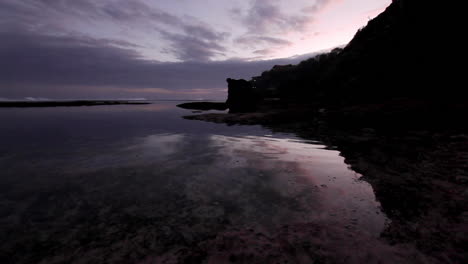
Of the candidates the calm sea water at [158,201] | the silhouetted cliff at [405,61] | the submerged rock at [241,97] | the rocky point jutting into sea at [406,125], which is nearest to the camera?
the calm sea water at [158,201]

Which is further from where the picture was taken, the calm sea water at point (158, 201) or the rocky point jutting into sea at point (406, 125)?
the rocky point jutting into sea at point (406, 125)

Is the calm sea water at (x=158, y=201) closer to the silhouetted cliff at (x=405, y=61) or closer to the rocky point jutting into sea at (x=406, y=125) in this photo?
the rocky point jutting into sea at (x=406, y=125)

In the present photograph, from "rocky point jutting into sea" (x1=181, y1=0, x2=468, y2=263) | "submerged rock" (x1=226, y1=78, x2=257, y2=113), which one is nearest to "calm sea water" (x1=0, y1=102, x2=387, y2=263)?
"rocky point jutting into sea" (x1=181, y1=0, x2=468, y2=263)

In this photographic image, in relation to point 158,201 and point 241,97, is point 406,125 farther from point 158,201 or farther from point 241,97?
point 241,97

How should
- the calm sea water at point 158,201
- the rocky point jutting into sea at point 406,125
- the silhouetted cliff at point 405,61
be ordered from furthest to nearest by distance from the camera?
the silhouetted cliff at point 405,61, the rocky point jutting into sea at point 406,125, the calm sea water at point 158,201

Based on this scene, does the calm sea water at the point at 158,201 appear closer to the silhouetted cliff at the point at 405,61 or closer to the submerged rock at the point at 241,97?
the silhouetted cliff at the point at 405,61

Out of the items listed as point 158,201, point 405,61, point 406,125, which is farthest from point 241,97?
point 158,201

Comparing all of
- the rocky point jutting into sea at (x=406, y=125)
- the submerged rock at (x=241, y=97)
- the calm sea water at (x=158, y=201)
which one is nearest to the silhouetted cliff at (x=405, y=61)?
the rocky point jutting into sea at (x=406, y=125)

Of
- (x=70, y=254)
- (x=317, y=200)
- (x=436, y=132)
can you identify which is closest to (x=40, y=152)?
(x=70, y=254)

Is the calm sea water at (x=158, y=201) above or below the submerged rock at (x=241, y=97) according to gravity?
below

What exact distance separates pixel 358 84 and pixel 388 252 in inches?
1336

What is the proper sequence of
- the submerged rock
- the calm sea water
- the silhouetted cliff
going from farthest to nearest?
the submerged rock < the silhouetted cliff < the calm sea water

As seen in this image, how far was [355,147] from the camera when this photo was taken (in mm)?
11781

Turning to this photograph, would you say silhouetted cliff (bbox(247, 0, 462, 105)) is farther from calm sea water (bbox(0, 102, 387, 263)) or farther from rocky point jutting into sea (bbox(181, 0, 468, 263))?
calm sea water (bbox(0, 102, 387, 263))
